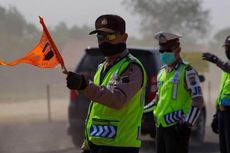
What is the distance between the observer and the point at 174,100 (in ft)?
22.6

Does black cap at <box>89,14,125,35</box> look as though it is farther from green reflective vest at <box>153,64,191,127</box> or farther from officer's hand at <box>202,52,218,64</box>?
officer's hand at <box>202,52,218,64</box>

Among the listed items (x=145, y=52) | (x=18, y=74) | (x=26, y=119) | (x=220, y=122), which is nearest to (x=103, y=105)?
(x=220, y=122)

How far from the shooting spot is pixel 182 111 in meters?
6.85

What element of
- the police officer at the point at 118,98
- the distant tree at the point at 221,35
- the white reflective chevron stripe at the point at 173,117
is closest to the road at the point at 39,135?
the white reflective chevron stripe at the point at 173,117

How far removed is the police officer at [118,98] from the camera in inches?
183

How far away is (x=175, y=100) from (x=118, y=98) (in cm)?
243

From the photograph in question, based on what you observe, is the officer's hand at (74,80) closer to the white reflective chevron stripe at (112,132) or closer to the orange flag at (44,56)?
the orange flag at (44,56)

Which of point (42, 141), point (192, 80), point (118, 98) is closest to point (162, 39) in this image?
point (192, 80)

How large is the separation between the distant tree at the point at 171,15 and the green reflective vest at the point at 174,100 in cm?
3511

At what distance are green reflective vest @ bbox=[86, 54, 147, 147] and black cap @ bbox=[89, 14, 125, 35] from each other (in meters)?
0.21

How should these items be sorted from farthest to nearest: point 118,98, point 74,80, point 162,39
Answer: point 162,39
point 118,98
point 74,80

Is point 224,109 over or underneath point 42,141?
over

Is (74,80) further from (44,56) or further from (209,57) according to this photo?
(209,57)

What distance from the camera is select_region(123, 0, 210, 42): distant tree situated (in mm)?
42594
